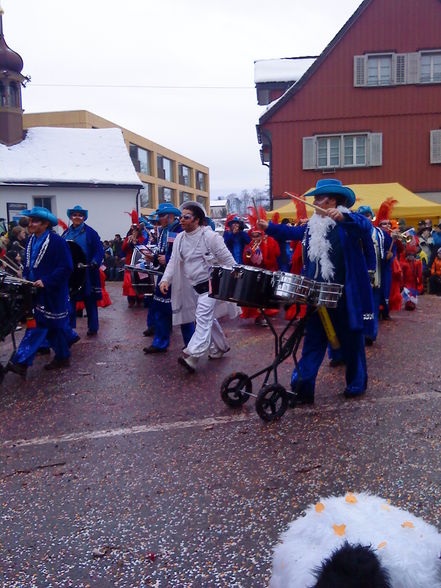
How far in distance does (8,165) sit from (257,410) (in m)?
29.6

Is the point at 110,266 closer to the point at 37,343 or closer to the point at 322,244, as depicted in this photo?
the point at 37,343

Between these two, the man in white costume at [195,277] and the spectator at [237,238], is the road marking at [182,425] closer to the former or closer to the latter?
the man in white costume at [195,277]

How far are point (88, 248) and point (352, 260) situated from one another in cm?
527

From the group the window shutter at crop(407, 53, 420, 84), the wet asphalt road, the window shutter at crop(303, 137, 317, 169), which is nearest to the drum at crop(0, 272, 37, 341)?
the wet asphalt road

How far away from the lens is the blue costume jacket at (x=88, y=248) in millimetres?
9359

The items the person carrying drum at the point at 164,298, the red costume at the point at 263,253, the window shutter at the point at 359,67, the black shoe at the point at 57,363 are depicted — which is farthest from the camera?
the window shutter at the point at 359,67

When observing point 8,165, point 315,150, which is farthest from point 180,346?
point 8,165

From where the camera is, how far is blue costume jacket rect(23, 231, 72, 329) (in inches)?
266

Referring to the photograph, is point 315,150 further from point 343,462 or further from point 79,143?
point 343,462

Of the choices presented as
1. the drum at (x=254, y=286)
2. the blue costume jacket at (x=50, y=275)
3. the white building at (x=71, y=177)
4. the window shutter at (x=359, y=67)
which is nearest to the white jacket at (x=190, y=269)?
the blue costume jacket at (x=50, y=275)

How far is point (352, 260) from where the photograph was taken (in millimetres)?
5199

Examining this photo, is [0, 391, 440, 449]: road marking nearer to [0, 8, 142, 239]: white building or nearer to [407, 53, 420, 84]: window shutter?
[407, 53, 420, 84]: window shutter

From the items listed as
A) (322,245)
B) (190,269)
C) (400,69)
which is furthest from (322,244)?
(400,69)

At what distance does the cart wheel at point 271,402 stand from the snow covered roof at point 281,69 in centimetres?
2530
